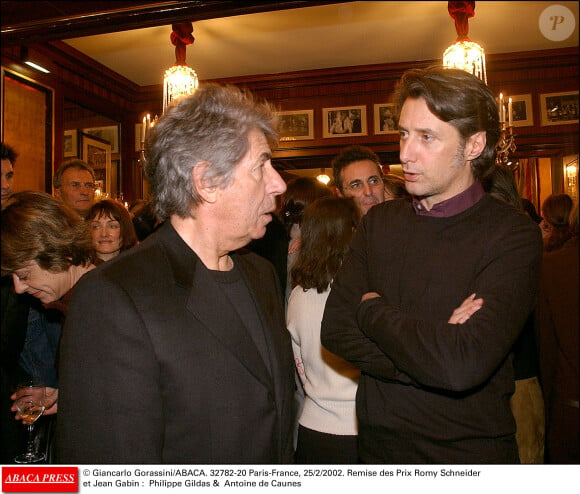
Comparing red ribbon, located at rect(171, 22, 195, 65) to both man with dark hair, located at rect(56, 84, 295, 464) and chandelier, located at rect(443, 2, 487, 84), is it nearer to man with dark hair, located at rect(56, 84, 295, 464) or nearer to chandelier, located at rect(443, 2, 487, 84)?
man with dark hair, located at rect(56, 84, 295, 464)

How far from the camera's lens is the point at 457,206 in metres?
1.00

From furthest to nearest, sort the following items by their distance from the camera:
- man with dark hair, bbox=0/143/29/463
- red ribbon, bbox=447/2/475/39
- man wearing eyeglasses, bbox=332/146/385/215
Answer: man wearing eyeglasses, bbox=332/146/385/215 < red ribbon, bbox=447/2/475/39 < man with dark hair, bbox=0/143/29/463

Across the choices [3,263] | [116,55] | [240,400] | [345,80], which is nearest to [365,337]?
[240,400]

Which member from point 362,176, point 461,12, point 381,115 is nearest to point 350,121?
point 362,176

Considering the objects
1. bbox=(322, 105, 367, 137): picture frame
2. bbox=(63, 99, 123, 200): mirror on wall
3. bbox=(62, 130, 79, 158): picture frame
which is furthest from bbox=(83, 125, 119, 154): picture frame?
bbox=(322, 105, 367, 137): picture frame

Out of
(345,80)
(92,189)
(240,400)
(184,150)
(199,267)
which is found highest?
(345,80)

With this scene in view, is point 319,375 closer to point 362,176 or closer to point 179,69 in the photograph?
point 362,176

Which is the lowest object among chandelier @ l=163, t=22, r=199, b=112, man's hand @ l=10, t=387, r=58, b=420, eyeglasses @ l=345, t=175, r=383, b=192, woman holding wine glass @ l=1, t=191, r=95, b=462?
man's hand @ l=10, t=387, r=58, b=420

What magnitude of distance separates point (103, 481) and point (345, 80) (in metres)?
1.77

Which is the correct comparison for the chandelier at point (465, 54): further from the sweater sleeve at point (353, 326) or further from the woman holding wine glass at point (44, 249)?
the woman holding wine glass at point (44, 249)

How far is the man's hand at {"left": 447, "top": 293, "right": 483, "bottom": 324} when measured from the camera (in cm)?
89

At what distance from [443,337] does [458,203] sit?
0.31 meters

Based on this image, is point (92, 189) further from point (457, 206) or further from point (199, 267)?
point (457, 206)

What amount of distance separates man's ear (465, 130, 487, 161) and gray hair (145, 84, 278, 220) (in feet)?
1.57
